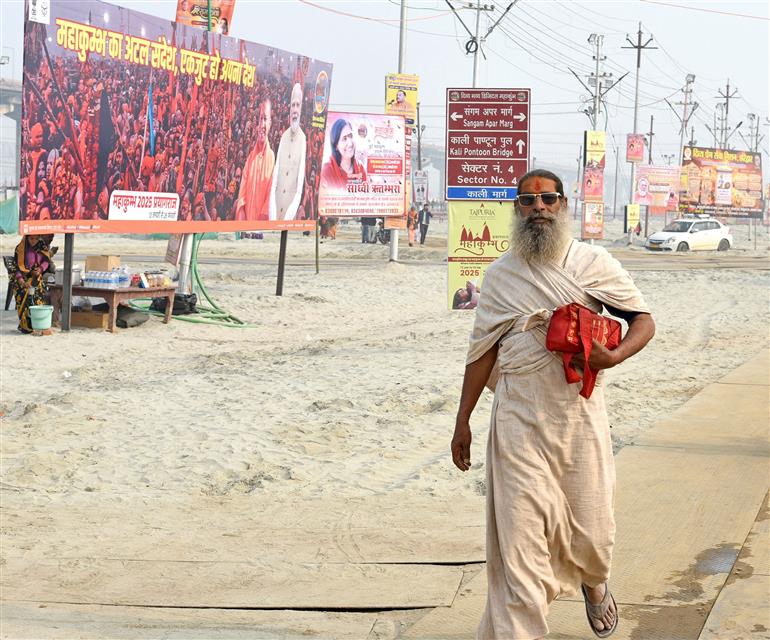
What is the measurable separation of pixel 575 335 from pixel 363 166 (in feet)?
71.3

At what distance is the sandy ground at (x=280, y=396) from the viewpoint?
7.81 metres

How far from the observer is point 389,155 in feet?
84.7

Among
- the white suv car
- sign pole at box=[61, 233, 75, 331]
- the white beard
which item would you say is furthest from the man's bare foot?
the white suv car

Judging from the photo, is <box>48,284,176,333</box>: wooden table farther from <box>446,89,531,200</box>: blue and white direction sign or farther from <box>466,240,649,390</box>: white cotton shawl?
<box>466,240,649,390</box>: white cotton shawl

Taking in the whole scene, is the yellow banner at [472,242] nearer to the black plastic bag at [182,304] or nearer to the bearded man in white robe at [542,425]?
the black plastic bag at [182,304]

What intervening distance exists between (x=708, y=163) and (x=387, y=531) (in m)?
51.6

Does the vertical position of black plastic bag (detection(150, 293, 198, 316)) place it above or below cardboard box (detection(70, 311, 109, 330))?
above

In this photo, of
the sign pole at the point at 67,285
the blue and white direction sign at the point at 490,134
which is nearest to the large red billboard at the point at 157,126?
the sign pole at the point at 67,285

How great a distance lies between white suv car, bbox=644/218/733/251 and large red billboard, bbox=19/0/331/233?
93.9ft

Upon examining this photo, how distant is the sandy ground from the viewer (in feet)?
25.6

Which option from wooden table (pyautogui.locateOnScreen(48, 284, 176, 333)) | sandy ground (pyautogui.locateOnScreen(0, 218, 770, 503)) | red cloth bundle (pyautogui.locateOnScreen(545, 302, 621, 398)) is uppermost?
red cloth bundle (pyautogui.locateOnScreen(545, 302, 621, 398))

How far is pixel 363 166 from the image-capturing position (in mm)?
25344

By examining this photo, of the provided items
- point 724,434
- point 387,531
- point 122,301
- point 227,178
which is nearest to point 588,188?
point 227,178

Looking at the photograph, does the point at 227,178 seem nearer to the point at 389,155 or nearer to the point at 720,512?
the point at 389,155
